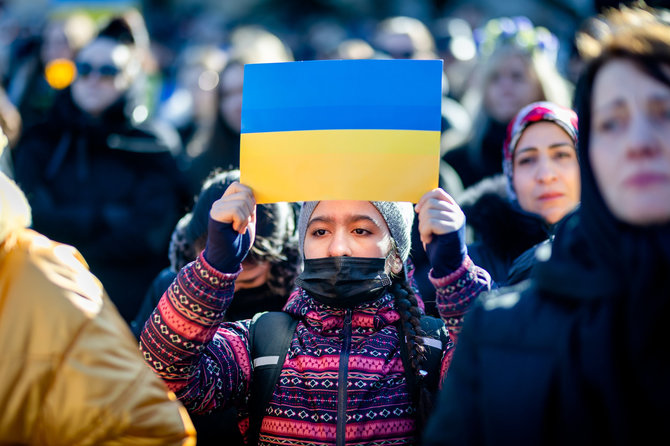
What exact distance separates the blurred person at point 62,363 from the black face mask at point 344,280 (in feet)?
2.47

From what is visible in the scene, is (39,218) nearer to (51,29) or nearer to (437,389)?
(437,389)

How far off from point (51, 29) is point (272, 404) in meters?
5.77

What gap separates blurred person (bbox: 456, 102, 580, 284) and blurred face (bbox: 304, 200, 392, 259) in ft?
2.20

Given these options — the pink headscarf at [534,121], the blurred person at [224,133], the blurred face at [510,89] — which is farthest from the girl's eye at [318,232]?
the blurred face at [510,89]

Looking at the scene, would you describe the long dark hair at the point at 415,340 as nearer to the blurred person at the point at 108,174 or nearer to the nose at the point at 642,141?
the nose at the point at 642,141

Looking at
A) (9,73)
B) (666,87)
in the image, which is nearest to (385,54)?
(9,73)

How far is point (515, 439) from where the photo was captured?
164 centimetres

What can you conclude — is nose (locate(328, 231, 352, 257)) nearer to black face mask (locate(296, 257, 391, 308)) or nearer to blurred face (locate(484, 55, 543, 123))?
black face mask (locate(296, 257, 391, 308))

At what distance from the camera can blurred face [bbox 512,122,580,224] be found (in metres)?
3.15

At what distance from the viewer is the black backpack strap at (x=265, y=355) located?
244 cm

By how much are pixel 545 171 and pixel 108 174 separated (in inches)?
110

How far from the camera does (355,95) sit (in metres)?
2.43

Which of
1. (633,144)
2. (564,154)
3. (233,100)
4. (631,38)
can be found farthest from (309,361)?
(233,100)

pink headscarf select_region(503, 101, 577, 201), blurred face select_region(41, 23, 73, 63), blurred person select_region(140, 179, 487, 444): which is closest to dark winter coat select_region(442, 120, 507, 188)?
pink headscarf select_region(503, 101, 577, 201)
